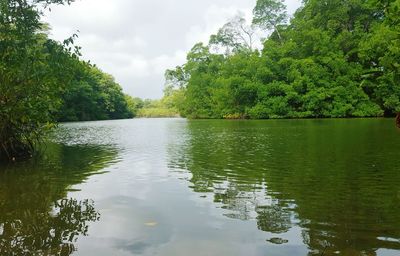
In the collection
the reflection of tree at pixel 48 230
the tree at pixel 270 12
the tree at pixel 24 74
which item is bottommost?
the reflection of tree at pixel 48 230

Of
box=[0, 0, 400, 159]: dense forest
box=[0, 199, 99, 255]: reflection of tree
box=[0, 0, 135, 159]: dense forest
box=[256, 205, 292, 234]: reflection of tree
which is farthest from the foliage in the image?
box=[256, 205, 292, 234]: reflection of tree

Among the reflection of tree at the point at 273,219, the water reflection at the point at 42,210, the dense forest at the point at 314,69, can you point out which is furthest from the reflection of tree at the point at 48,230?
the dense forest at the point at 314,69

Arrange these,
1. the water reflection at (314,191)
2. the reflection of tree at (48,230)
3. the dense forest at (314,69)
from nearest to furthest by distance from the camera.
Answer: the reflection of tree at (48,230), the water reflection at (314,191), the dense forest at (314,69)

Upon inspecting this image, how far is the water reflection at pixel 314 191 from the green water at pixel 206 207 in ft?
0.07

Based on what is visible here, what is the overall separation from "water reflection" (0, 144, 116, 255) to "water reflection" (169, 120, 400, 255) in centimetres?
264

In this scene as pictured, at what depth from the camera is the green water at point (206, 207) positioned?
4957 millimetres

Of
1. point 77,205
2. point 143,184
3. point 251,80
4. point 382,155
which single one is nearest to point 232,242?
point 77,205

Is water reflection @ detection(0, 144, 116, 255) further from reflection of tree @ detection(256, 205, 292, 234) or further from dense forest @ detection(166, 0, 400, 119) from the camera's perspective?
dense forest @ detection(166, 0, 400, 119)

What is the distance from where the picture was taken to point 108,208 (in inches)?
284

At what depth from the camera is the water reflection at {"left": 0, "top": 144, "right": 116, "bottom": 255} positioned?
505 centimetres

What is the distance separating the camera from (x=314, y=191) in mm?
8125

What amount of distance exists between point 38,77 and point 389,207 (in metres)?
11.3

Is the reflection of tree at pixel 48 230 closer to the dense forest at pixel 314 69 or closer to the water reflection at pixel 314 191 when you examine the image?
the water reflection at pixel 314 191

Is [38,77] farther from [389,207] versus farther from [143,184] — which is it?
[389,207]
